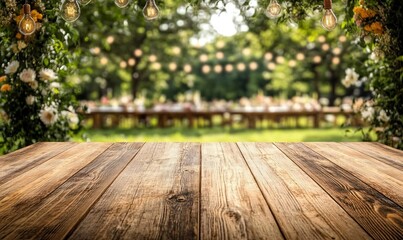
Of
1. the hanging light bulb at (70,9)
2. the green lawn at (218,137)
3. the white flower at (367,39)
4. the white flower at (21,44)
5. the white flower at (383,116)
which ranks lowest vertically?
the green lawn at (218,137)

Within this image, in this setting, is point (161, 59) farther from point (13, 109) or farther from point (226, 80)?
point (13, 109)

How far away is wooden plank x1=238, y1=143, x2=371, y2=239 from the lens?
1048 mm

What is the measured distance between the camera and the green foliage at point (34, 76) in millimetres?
3463

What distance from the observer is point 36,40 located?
11.4 ft

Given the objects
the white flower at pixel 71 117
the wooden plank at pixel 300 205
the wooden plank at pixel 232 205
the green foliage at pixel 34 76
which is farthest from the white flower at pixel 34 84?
the wooden plank at pixel 300 205

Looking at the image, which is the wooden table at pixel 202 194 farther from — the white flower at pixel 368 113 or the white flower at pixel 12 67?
the white flower at pixel 368 113

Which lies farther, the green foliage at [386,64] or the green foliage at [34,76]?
the green foliage at [34,76]

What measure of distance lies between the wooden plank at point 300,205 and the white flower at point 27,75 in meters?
2.21

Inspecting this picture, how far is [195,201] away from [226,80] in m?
21.1

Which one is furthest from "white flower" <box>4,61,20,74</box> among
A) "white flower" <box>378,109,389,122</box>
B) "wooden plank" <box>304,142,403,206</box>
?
"white flower" <box>378,109,389,122</box>

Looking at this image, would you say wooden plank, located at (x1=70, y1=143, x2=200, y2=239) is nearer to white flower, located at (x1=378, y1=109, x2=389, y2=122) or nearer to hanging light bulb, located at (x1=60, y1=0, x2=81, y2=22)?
hanging light bulb, located at (x1=60, y1=0, x2=81, y2=22)

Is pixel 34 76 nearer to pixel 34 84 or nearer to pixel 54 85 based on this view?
pixel 34 84

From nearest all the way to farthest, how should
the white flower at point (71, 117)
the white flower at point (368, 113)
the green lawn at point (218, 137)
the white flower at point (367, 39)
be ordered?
the white flower at point (367, 39) < the white flower at point (368, 113) < the white flower at point (71, 117) < the green lawn at point (218, 137)

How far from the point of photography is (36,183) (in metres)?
1.54
